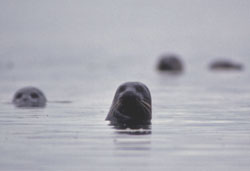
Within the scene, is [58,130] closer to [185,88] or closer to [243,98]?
[243,98]

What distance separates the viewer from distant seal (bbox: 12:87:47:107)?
24.8 metres

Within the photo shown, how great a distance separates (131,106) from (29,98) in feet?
22.5

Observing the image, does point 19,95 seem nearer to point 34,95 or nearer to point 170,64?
point 34,95

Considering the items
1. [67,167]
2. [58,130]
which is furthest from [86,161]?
[58,130]

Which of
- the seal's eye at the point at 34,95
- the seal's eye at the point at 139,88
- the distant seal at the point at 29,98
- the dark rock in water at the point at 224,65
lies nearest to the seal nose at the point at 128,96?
the seal's eye at the point at 139,88

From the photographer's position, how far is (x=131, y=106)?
19.0 metres

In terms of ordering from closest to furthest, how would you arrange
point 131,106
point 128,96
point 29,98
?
1. point 128,96
2. point 131,106
3. point 29,98

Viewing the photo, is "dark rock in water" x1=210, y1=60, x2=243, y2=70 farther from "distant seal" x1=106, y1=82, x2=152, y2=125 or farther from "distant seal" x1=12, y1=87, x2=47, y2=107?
"distant seal" x1=106, y1=82, x2=152, y2=125

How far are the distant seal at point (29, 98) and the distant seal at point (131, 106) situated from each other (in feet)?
18.6

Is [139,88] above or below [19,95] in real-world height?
above

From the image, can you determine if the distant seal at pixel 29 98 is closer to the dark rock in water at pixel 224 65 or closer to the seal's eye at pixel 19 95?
the seal's eye at pixel 19 95

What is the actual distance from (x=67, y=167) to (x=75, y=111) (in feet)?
31.4

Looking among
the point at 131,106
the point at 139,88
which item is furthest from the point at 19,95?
the point at 131,106

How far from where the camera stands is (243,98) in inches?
1067
